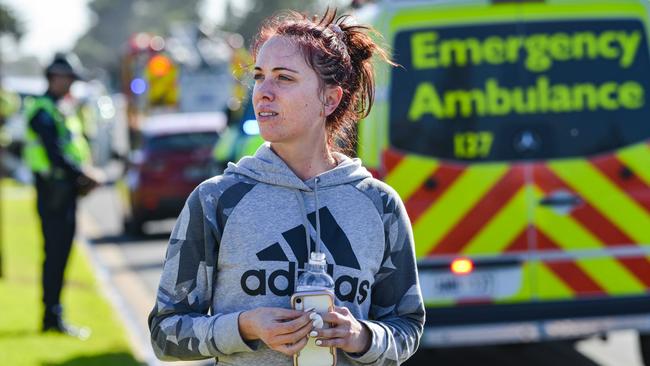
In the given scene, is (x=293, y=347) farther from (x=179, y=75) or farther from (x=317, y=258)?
(x=179, y=75)

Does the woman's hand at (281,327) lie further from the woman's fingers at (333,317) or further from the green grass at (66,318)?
the green grass at (66,318)

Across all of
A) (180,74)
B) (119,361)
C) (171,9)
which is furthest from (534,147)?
(171,9)

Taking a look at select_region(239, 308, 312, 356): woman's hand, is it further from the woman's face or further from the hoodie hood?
the woman's face

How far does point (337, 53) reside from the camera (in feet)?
11.3

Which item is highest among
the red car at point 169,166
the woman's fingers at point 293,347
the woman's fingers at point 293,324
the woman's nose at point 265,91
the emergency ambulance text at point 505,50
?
the woman's nose at point 265,91

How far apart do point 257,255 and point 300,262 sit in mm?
101

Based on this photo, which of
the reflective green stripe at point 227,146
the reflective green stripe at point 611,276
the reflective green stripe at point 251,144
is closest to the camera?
the reflective green stripe at point 611,276

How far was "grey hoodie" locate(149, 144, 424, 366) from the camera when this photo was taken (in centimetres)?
332

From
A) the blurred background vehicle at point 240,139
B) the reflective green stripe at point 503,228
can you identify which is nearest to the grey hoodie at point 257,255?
the reflective green stripe at point 503,228

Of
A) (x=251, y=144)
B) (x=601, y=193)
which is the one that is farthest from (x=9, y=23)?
(x=601, y=193)

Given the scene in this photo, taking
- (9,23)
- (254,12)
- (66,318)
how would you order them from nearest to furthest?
1. (66,318)
2. (9,23)
3. (254,12)

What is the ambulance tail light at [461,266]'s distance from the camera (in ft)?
23.5

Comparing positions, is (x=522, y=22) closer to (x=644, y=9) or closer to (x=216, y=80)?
(x=644, y=9)

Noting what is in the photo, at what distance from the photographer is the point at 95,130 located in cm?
3853
